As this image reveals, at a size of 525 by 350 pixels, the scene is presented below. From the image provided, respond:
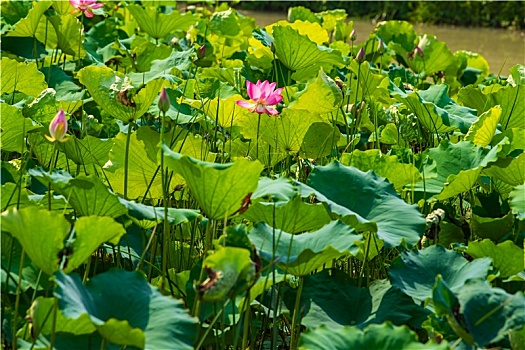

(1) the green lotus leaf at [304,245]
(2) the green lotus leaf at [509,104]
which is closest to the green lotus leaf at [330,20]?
(2) the green lotus leaf at [509,104]

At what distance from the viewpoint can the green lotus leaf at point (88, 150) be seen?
140cm

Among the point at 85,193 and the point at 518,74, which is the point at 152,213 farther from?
the point at 518,74

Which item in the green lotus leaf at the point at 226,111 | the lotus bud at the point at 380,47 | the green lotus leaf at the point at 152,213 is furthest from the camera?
the lotus bud at the point at 380,47

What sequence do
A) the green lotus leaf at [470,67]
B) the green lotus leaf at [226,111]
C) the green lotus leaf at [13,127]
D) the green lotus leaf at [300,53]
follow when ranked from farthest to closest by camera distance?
the green lotus leaf at [470,67] < the green lotus leaf at [300,53] < the green lotus leaf at [226,111] < the green lotus leaf at [13,127]

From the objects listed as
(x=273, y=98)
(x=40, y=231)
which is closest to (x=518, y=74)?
(x=273, y=98)

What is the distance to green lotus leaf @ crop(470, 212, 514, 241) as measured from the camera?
1.33 m

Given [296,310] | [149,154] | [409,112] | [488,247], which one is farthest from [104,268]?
[409,112]

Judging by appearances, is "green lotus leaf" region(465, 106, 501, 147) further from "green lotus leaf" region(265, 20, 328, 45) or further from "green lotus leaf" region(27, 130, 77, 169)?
"green lotus leaf" region(265, 20, 328, 45)

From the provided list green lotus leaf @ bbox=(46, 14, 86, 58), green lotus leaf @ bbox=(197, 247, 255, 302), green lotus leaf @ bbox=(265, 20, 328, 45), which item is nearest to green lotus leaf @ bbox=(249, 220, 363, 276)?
green lotus leaf @ bbox=(197, 247, 255, 302)

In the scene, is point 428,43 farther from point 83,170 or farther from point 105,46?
point 83,170

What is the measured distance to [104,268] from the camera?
1.32 metres

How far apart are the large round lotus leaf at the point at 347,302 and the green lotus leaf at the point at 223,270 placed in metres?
0.20

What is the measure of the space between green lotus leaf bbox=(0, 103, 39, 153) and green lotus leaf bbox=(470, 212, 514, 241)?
0.75m

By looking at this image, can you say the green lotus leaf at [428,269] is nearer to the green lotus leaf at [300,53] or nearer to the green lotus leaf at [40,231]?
the green lotus leaf at [40,231]
